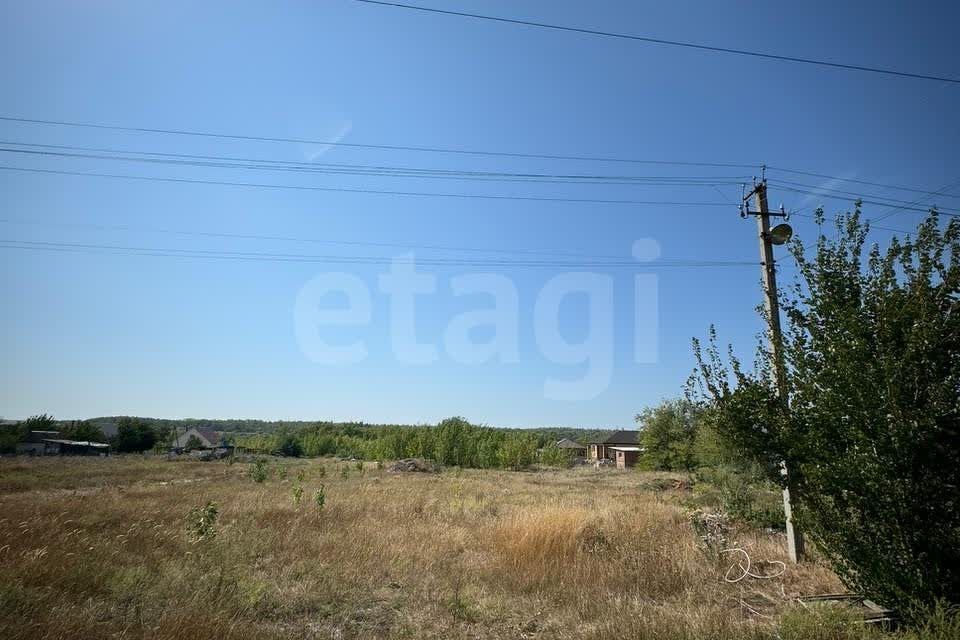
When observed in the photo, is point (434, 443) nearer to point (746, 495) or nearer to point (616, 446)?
point (616, 446)

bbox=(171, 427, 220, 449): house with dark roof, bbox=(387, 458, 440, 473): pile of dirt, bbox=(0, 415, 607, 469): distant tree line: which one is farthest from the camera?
bbox=(171, 427, 220, 449): house with dark roof

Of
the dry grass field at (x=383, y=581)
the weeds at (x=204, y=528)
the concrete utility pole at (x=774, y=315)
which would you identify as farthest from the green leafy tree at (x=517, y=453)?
the weeds at (x=204, y=528)

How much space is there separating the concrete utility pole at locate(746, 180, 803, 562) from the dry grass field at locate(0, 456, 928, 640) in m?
0.59

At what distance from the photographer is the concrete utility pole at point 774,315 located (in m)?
7.12

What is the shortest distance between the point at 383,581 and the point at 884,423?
7.28 meters

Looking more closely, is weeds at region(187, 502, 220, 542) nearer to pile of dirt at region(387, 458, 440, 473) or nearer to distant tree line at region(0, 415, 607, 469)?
pile of dirt at region(387, 458, 440, 473)

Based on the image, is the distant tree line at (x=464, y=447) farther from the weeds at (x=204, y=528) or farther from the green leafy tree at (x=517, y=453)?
the weeds at (x=204, y=528)

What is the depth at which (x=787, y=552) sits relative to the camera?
358 inches

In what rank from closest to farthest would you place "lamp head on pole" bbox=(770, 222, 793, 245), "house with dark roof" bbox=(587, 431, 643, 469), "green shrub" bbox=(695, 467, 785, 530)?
"lamp head on pole" bbox=(770, 222, 793, 245), "green shrub" bbox=(695, 467, 785, 530), "house with dark roof" bbox=(587, 431, 643, 469)

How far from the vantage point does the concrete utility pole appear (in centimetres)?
712

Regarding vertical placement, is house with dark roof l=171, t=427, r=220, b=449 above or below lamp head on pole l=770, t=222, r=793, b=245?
below

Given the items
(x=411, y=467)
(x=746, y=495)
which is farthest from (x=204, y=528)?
(x=411, y=467)

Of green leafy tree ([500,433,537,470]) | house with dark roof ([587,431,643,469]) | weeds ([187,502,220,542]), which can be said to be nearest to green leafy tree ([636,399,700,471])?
green leafy tree ([500,433,537,470])

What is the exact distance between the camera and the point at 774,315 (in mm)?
8555
